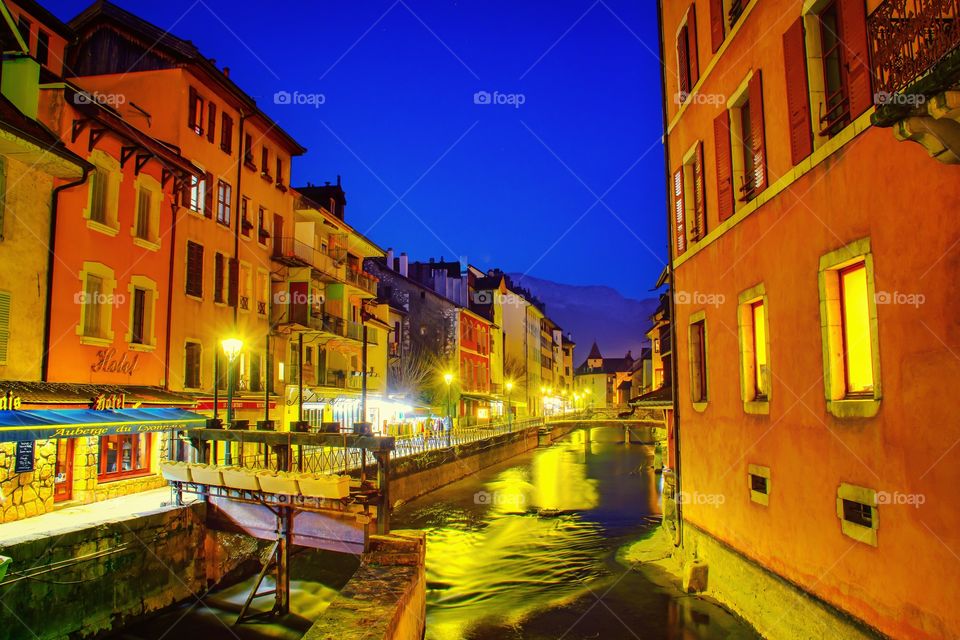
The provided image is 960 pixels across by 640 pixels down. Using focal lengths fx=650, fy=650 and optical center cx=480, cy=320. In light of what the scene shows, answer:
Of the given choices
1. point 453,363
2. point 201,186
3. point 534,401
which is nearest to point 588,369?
point 534,401

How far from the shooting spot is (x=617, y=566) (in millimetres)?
18062

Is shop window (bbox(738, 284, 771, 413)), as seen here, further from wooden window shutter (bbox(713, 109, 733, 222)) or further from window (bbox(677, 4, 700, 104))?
window (bbox(677, 4, 700, 104))

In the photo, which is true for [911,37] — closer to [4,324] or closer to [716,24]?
[716,24]

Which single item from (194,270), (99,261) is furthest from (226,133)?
(99,261)

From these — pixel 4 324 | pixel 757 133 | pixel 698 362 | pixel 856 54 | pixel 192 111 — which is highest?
pixel 192 111

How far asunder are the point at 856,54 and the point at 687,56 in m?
8.16

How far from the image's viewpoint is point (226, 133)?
27859mm

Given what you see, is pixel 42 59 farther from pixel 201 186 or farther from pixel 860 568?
pixel 860 568

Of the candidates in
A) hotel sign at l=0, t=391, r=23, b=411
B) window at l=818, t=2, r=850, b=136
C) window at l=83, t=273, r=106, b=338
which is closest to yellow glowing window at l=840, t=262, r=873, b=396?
window at l=818, t=2, r=850, b=136

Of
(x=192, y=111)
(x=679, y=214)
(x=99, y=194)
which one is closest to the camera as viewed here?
(x=679, y=214)

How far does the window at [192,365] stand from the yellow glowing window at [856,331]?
71.8 ft

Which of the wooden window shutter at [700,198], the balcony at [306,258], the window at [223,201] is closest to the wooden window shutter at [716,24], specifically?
the wooden window shutter at [700,198]

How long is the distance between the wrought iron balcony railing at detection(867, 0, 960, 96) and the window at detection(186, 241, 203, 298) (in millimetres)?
23300

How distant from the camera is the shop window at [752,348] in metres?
11.3
